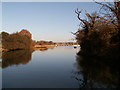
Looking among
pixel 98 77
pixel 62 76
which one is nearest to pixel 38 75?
pixel 62 76

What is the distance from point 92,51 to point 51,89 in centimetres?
1533

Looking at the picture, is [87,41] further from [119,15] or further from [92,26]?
[119,15]

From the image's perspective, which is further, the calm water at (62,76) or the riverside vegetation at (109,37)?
the riverside vegetation at (109,37)

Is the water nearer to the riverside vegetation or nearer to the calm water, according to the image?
the calm water

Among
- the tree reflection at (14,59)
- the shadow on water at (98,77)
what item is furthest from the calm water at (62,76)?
the tree reflection at (14,59)

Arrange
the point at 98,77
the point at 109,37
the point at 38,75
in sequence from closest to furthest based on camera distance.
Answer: the point at 98,77, the point at 38,75, the point at 109,37

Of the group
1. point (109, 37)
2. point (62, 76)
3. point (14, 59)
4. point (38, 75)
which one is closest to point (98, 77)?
point (62, 76)

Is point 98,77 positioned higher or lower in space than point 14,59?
higher

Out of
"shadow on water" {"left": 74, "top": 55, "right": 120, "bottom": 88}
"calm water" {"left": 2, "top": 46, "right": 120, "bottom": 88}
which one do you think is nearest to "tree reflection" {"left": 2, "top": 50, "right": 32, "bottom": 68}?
"calm water" {"left": 2, "top": 46, "right": 120, "bottom": 88}

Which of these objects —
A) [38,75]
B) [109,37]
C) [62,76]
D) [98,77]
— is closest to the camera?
[98,77]

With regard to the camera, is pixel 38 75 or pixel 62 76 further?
pixel 38 75

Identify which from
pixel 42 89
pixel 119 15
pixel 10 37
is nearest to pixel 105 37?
pixel 119 15

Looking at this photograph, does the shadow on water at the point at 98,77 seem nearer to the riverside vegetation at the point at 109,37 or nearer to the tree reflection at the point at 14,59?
the riverside vegetation at the point at 109,37

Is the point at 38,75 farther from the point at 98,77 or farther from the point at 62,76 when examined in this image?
the point at 98,77
